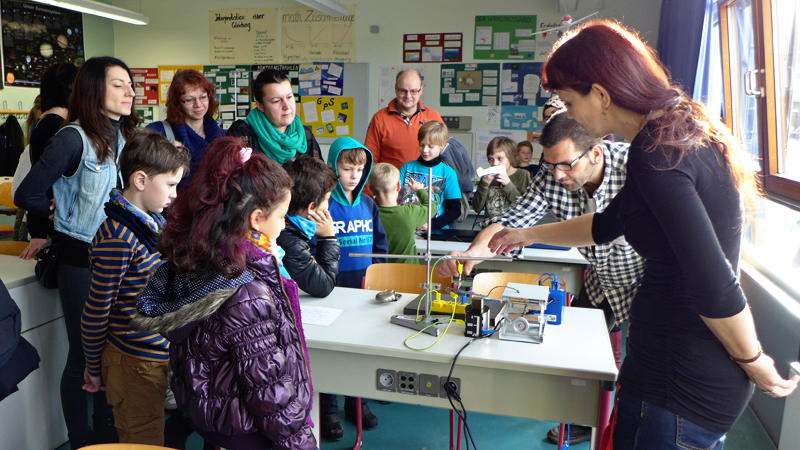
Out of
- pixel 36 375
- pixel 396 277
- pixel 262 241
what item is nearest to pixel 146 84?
pixel 36 375

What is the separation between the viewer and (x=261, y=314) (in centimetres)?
126

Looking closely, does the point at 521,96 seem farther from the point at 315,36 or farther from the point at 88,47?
the point at 88,47

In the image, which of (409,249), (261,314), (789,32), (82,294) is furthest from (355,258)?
(789,32)

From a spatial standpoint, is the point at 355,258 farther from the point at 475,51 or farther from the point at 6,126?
the point at 6,126

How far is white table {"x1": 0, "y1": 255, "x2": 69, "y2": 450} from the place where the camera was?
2.07 metres

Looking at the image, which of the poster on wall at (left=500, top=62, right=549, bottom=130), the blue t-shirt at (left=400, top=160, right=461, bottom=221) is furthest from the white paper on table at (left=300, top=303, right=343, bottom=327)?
the poster on wall at (left=500, top=62, right=549, bottom=130)

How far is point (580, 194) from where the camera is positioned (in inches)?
80.4

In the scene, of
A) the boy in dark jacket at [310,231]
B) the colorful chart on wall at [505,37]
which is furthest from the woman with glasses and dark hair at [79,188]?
the colorful chart on wall at [505,37]

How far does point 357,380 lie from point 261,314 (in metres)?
0.56

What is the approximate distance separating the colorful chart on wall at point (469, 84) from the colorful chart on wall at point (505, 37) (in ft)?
0.45

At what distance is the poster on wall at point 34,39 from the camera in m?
6.05

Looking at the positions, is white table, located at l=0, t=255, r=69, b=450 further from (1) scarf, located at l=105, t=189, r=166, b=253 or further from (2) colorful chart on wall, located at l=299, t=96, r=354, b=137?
(2) colorful chart on wall, located at l=299, t=96, r=354, b=137

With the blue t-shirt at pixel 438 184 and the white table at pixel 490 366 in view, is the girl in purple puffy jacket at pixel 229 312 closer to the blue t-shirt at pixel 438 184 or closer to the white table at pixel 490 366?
the white table at pixel 490 366

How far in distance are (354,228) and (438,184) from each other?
971 mm
